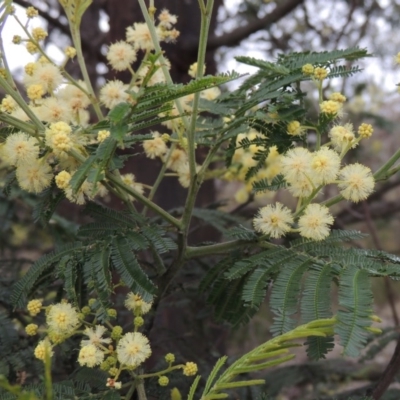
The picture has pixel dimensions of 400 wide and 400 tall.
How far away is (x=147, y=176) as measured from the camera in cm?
239

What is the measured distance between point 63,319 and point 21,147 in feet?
1.05

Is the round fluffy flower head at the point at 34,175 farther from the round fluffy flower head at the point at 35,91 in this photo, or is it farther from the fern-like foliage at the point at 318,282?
the fern-like foliage at the point at 318,282

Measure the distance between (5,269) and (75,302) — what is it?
2.71 ft

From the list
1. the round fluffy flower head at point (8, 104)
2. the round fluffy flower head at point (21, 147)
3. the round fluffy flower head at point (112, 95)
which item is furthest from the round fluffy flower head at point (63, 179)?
the round fluffy flower head at point (112, 95)

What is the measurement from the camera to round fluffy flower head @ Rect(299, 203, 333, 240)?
101 centimetres

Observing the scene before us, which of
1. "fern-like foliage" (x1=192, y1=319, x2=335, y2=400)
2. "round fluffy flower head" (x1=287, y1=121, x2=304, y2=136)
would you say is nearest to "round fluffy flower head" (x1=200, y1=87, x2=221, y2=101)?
"round fluffy flower head" (x1=287, y1=121, x2=304, y2=136)

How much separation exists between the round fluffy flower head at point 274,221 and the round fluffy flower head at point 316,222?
0.11 ft

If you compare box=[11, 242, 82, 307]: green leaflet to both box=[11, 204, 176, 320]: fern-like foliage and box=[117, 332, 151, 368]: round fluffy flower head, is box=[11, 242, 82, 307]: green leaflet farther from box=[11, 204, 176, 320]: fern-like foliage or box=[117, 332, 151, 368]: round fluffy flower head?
box=[117, 332, 151, 368]: round fluffy flower head

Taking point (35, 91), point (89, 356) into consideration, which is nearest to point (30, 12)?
point (35, 91)

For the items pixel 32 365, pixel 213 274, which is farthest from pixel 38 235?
pixel 213 274

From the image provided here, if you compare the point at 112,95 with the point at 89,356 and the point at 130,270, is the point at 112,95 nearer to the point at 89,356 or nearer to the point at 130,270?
the point at 130,270

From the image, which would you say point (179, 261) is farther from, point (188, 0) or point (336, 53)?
point (188, 0)

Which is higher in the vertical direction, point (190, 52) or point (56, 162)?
point (190, 52)

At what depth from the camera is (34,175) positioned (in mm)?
1059
